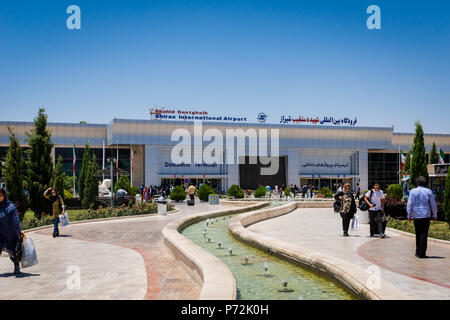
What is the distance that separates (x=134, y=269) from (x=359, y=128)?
60231 mm

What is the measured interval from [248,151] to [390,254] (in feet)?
168

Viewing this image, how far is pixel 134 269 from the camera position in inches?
336

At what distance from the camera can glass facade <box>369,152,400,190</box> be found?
67125mm

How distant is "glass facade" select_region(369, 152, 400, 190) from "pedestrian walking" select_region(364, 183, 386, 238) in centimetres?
5573

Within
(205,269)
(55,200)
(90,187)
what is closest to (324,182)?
(90,187)

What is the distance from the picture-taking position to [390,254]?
1009 centimetres

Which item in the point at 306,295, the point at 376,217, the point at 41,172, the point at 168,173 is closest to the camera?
the point at 306,295

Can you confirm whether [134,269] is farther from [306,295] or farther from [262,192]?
[262,192]

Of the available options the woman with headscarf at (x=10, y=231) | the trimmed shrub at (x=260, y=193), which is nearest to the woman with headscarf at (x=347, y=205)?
the woman with headscarf at (x=10, y=231)

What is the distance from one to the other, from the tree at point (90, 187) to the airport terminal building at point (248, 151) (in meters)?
26.2

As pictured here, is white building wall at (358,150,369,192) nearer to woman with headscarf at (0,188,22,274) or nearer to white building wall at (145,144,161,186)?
white building wall at (145,144,161,186)

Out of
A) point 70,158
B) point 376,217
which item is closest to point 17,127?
point 70,158

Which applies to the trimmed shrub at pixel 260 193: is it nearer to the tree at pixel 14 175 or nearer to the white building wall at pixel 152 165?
the white building wall at pixel 152 165

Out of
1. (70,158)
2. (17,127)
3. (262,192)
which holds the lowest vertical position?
(262,192)
